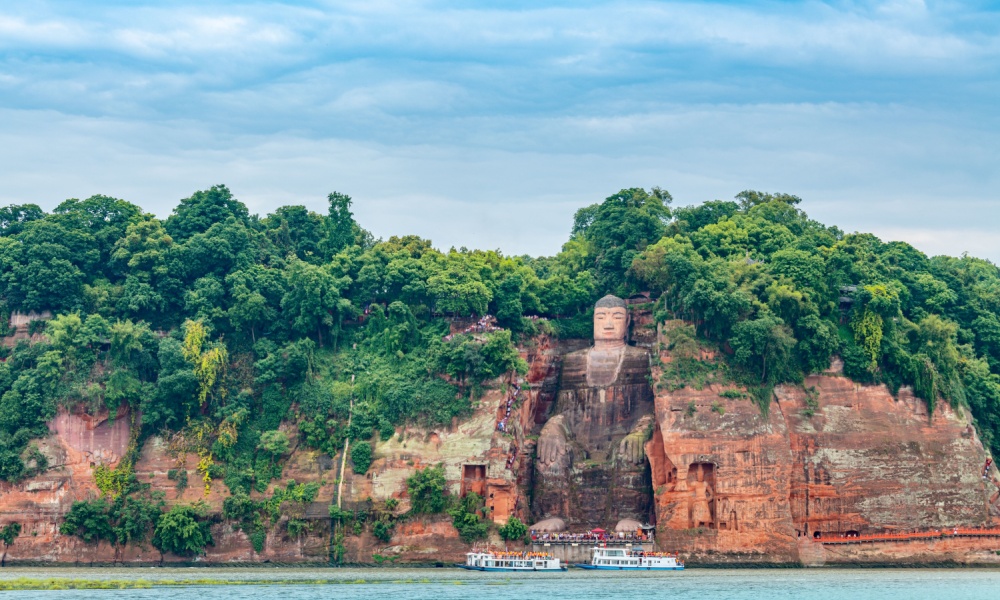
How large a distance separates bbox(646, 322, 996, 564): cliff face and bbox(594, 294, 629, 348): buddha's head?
6959 mm

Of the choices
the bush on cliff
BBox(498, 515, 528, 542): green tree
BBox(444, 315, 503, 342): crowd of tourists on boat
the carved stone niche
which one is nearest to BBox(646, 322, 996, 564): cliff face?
the carved stone niche

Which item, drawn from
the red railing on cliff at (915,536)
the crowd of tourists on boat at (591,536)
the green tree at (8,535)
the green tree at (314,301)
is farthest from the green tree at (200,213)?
the red railing on cliff at (915,536)

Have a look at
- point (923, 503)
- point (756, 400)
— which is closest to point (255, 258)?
point (756, 400)

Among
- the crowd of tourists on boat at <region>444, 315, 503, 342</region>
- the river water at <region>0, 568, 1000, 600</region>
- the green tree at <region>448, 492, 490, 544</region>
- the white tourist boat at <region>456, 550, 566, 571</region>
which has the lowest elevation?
the river water at <region>0, 568, 1000, 600</region>

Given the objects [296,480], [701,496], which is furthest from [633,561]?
[296,480]

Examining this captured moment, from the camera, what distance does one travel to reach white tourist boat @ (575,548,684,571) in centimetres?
8619

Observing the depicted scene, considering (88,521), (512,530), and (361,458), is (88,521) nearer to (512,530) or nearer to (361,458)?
(361,458)

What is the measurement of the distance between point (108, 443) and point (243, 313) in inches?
395

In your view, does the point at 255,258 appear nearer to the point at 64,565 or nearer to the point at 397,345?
the point at 397,345

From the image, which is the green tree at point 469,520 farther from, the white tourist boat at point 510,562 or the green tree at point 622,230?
the green tree at point 622,230

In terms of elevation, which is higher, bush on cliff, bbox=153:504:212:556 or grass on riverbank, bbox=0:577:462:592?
bush on cliff, bbox=153:504:212:556

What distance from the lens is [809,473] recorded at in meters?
90.2

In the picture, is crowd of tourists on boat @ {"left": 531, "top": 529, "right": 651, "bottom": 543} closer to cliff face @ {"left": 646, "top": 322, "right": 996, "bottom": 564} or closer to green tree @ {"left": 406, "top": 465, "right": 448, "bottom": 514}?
cliff face @ {"left": 646, "top": 322, "right": 996, "bottom": 564}

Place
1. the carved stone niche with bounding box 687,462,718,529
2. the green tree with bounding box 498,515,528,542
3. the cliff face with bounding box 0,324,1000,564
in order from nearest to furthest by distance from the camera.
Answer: the green tree with bounding box 498,515,528,542 < the carved stone niche with bounding box 687,462,718,529 < the cliff face with bounding box 0,324,1000,564
